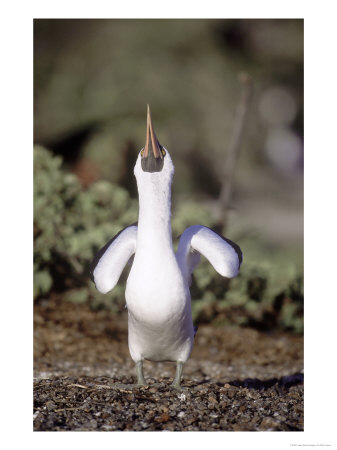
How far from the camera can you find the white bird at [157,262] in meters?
3.75

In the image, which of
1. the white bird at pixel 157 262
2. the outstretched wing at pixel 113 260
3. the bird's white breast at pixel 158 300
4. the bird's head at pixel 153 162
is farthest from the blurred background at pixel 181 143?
the bird's head at pixel 153 162

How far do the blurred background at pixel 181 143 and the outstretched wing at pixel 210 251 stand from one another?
2.68 m

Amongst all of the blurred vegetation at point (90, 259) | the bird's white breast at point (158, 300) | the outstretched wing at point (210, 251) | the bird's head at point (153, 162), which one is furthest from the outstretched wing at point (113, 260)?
the blurred vegetation at point (90, 259)

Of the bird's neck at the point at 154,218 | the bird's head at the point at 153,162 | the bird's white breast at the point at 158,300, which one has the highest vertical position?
the bird's head at the point at 153,162

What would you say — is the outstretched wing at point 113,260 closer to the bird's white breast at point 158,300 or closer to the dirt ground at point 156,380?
the bird's white breast at point 158,300

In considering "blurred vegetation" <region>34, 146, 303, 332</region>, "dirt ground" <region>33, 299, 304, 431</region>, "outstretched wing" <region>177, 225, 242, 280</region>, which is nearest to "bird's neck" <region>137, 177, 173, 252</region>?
"outstretched wing" <region>177, 225, 242, 280</region>

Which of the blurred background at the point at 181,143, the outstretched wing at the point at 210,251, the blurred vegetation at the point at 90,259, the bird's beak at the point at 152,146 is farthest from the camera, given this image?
the blurred background at the point at 181,143

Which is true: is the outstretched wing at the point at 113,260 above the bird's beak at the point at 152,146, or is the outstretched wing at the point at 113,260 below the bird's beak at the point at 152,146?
below

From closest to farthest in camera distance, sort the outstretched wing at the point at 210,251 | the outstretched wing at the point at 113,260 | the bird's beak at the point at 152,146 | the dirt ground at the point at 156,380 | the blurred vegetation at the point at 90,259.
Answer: the dirt ground at the point at 156,380 < the bird's beak at the point at 152,146 < the outstretched wing at the point at 210,251 < the outstretched wing at the point at 113,260 < the blurred vegetation at the point at 90,259

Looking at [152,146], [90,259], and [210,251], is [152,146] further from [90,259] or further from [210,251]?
[90,259]

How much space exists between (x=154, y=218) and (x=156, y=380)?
162 cm

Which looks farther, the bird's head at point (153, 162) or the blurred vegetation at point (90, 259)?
the blurred vegetation at point (90, 259)

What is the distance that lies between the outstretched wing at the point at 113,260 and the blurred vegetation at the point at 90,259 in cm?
245

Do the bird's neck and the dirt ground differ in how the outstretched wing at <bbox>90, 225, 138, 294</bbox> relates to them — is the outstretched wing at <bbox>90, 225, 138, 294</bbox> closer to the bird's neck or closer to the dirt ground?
the bird's neck
